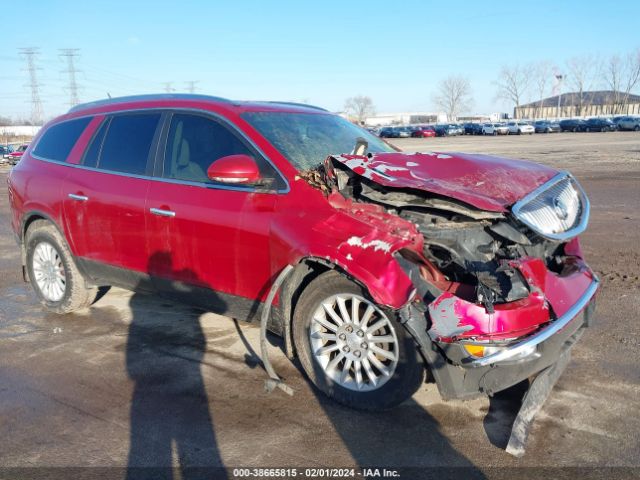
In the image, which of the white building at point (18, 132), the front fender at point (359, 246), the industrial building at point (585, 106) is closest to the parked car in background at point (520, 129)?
the industrial building at point (585, 106)

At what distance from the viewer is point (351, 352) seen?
3461 millimetres

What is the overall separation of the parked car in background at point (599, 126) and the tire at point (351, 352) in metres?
59.7

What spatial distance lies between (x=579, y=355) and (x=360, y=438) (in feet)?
6.55

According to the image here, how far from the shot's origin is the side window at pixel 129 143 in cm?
452

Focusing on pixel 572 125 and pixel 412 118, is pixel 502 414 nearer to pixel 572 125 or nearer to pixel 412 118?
pixel 572 125

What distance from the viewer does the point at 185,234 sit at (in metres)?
4.12

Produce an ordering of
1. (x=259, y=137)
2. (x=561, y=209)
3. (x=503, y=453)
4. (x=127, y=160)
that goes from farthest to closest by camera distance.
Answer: (x=127, y=160) → (x=259, y=137) → (x=561, y=209) → (x=503, y=453)

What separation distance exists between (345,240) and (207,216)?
3.87 feet

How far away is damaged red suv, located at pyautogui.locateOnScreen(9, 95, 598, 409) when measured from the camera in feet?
10.0

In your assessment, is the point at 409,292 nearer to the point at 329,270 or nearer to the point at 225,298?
the point at 329,270

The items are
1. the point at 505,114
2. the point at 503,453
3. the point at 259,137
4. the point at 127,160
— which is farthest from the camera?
the point at 505,114

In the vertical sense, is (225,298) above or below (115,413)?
above

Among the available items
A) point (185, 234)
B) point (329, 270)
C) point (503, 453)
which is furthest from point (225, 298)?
point (503, 453)

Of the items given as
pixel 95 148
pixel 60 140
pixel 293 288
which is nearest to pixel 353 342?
pixel 293 288
